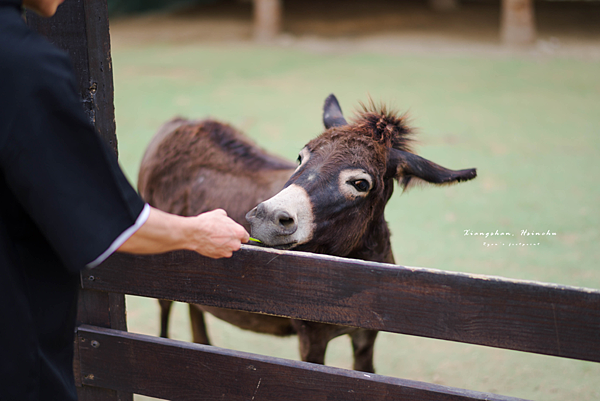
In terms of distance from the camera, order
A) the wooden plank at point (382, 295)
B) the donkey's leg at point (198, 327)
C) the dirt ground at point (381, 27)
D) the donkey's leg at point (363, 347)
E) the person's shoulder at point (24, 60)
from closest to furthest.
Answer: the person's shoulder at point (24, 60) < the wooden plank at point (382, 295) < the donkey's leg at point (363, 347) < the donkey's leg at point (198, 327) < the dirt ground at point (381, 27)

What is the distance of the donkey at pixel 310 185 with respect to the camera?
7.28 feet

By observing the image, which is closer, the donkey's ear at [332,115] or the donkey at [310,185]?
the donkey at [310,185]

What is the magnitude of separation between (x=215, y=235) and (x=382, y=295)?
0.63m

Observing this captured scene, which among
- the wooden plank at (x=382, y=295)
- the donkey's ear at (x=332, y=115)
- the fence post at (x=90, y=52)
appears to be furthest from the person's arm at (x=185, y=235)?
the donkey's ear at (x=332, y=115)

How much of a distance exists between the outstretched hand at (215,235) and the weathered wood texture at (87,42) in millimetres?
872

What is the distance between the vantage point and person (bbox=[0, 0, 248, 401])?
112 cm

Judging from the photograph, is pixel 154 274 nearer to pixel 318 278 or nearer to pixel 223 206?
pixel 318 278

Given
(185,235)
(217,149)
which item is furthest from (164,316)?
(185,235)

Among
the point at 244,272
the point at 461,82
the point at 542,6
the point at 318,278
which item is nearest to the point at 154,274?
the point at 244,272

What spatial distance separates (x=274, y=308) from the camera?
1848 mm

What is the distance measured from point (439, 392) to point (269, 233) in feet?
2.89

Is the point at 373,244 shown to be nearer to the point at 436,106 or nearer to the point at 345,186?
the point at 345,186

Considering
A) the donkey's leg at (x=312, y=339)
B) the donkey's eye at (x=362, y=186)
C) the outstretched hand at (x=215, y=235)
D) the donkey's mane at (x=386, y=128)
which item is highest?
the donkey's mane at (x=386, y=128)

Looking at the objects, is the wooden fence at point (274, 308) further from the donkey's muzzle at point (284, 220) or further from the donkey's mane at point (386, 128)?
the donkey's mane at point (386, 128)
